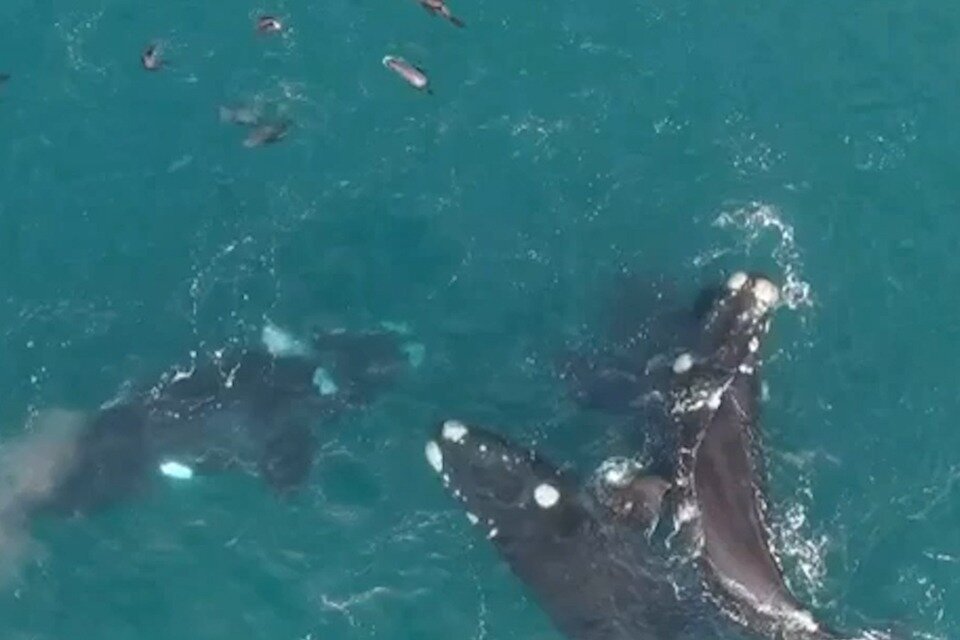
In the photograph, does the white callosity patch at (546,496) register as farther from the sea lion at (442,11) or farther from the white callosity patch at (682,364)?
the sea lion at (442,11)

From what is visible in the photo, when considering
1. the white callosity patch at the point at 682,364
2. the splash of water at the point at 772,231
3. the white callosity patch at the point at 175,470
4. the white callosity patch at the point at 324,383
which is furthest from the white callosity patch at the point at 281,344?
the splash of water at the point at 772,231

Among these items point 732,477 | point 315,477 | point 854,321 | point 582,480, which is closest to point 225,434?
point 315,477

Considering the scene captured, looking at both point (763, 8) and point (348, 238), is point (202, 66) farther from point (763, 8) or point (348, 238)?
point (763, 8)

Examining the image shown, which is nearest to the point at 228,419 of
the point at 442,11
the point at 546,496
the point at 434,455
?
the point at 434,455

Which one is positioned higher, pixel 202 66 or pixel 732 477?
pixel 202 66

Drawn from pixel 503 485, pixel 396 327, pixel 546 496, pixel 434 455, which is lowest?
pixel 503 485

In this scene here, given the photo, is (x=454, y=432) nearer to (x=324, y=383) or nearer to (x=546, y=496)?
(x=546, y=496)
